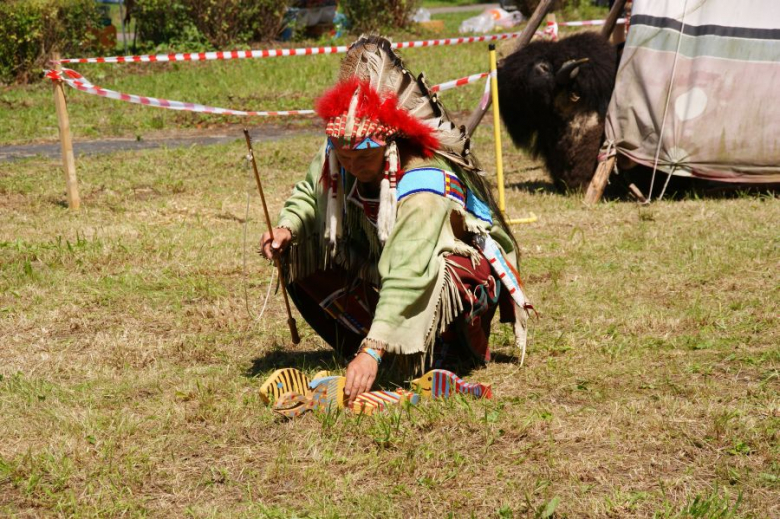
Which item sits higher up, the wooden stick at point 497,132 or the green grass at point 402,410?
the wooden stick at point 497,132

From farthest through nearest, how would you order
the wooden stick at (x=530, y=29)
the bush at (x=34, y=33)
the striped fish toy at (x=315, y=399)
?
the bush at (x=34, y=33) < the wooden stick at (x=530, y=29) < the striped fish toy at (x=315, y=399)

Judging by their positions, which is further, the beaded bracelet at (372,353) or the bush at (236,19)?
the bush at (236,19)

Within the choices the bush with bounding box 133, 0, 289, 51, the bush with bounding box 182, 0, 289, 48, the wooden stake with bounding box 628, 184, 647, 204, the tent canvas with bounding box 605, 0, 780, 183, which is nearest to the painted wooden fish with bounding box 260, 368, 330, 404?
the wooden stake with bounding box 628, 184, 647, 204

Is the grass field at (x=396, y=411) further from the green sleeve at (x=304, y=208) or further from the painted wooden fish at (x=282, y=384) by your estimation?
the green sleeve at (x=304, y=208)

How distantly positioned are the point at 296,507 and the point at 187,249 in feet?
12.0

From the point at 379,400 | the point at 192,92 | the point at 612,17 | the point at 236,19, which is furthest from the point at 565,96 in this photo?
the point at 236,19

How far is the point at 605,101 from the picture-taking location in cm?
807

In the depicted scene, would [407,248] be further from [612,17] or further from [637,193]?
[612,17]

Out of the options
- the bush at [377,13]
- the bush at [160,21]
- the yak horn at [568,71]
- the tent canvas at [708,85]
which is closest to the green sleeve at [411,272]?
the yak horn at [568,71]

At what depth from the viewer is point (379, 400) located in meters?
3.70

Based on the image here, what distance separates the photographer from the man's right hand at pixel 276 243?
3.98 metres

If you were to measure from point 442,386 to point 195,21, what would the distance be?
14.7m

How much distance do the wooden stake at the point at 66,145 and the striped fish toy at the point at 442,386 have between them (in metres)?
4.83

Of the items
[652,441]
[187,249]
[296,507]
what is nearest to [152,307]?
[187,249]
